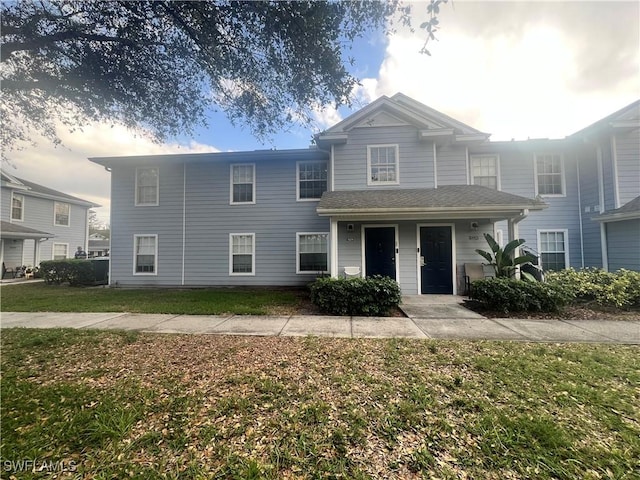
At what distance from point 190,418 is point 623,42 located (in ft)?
39.3

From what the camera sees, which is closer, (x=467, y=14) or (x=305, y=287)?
(x=467, y=14)

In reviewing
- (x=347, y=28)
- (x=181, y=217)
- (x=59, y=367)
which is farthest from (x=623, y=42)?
(x=181, y=217)

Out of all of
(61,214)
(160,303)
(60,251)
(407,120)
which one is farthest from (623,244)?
(61,214)

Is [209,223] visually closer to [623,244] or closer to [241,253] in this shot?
[241,253]

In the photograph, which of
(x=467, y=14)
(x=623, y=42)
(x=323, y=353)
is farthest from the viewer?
(x=623, y=42)

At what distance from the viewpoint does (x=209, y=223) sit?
1127 centimetres

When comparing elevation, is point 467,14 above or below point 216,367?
above

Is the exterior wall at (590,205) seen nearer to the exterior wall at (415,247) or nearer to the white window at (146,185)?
the exterior wall at (415,247)

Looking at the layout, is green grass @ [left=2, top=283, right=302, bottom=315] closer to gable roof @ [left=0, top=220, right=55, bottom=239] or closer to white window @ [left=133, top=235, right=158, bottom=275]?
white window @ [left=133, top=235, right=158, bottom=275]

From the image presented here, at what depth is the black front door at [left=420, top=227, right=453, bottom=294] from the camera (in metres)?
9.03

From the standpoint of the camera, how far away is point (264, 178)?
1114 centimetres

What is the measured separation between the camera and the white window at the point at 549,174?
10.4 m

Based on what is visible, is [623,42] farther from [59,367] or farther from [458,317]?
[59,367]

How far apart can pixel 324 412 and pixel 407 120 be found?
9.51 metres
